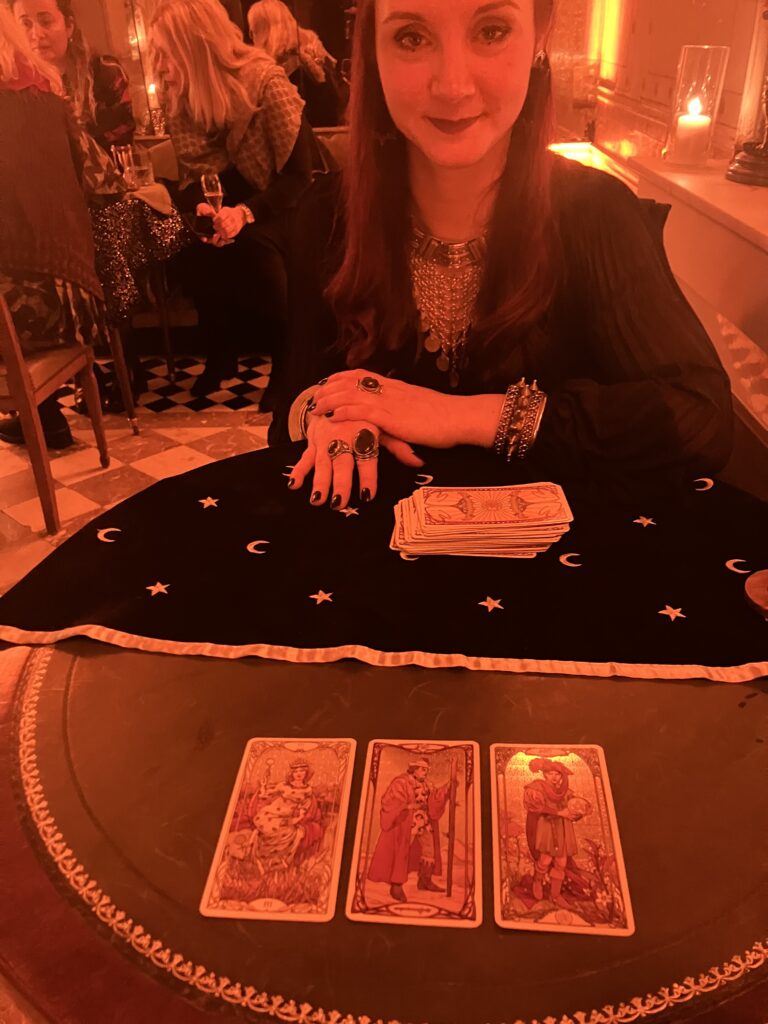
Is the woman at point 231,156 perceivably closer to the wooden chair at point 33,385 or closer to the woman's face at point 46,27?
the woman's face at point 46,27

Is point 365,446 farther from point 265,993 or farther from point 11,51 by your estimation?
point 11,51

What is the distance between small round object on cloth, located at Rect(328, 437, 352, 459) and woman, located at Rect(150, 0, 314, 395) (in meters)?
2.41

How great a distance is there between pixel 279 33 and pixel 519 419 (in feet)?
12.2

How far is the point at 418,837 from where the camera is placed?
2.23 ft

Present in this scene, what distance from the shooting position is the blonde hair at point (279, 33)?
4.05 m

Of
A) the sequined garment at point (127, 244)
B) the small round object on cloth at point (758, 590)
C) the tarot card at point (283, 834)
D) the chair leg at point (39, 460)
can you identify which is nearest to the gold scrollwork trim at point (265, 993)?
the tarot card at point (283, 834)

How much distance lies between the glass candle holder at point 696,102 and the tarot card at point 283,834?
214 cm

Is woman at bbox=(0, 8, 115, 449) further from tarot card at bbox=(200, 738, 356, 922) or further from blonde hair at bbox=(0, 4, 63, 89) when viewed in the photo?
tarot card at bbox=(200, 738, 356, 922)

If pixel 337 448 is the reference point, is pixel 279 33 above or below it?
above

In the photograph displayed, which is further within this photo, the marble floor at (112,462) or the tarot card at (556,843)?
the marble floor at (112,462)

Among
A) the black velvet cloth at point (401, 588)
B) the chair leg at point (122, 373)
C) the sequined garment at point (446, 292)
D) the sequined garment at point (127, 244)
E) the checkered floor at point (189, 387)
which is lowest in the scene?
→ the checkered floor at point (189, 387)

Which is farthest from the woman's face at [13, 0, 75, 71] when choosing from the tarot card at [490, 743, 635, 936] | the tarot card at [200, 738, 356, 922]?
the tarot card at [490, 743, 635, 936]

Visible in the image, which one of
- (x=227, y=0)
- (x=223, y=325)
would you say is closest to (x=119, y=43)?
(x=227, y=0)

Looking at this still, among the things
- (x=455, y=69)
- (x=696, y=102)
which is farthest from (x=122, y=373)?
(x=455, y=69)
